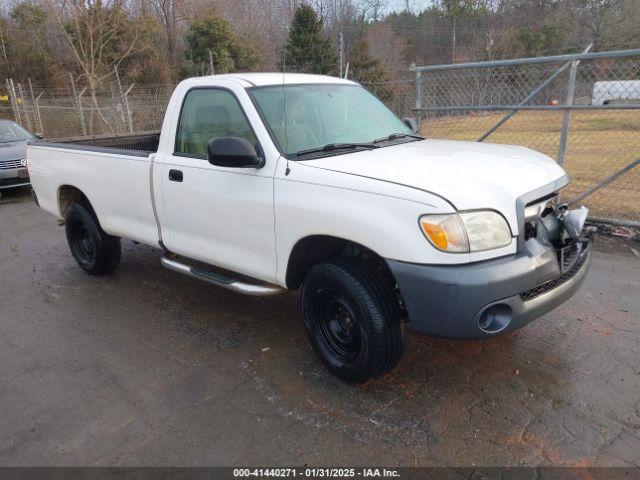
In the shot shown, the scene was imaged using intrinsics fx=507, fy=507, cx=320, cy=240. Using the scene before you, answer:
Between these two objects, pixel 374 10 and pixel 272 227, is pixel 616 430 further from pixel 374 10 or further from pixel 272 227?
pixel 374 10

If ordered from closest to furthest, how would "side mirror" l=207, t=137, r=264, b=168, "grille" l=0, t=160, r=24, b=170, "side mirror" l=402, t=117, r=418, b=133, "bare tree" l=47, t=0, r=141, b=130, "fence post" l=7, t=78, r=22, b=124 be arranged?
"side mirror" l=207, t=137, r=264, b=168, "side mirror" l=402, t=117, r=418, b=133, "grille" l=0, t=160, r=24, b=170, "fence post" l=7, t=78, r=22, b=124, "bare tree" l=47, t=0, r=141, b=130

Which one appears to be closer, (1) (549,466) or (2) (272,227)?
(1) (549,466)

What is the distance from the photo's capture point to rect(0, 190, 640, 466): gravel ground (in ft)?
8.99

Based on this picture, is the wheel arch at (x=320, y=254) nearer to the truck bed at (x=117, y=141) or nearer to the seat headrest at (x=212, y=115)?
the seat headrest at (x=212, y=115)

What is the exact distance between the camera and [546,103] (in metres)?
6.99

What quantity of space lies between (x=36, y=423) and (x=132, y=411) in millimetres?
556

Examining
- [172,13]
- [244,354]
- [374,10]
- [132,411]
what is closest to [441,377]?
[244,354]

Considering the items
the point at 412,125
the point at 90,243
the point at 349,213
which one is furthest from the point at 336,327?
the point at 90,243

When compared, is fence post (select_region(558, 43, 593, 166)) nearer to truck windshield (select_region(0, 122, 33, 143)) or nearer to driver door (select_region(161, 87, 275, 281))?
driver door (select_region(161, 87, 275, 281))

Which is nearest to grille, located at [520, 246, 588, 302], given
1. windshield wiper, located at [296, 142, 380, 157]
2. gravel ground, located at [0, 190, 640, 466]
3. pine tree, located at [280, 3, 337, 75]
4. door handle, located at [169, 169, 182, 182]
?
gravel ground, located at [0, 190, 640, 466]

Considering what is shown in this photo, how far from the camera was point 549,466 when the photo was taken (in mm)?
2557

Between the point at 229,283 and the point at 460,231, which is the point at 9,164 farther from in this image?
the point at 460,231

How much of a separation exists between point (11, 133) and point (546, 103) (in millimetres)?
10362

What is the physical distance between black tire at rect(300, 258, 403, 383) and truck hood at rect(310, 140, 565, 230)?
1.99ft
